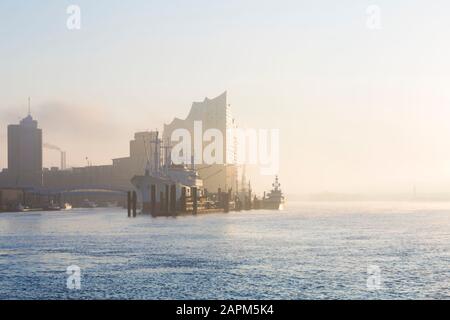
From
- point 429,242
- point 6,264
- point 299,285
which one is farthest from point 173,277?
point 429,242

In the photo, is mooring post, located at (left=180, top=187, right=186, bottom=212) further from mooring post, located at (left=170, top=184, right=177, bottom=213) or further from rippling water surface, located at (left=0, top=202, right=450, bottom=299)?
rippling water surface, located at (left=0, top=202, right=450, bottom=299)

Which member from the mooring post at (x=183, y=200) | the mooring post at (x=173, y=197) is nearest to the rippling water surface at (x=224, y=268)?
the mooring post at (x=173, y=197)

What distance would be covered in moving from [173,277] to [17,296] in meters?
11.5

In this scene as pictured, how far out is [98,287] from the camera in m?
40.2

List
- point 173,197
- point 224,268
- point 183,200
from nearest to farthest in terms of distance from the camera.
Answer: point 224,268
point 173,197
point 183,200

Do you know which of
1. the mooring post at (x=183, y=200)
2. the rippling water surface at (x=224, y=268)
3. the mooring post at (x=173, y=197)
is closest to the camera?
the rippling water surface at (x=224, y=268)

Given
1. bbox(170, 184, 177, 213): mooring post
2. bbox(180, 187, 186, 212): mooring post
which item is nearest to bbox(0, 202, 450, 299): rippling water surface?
bbox(170, 184, 177, 213): mooring post

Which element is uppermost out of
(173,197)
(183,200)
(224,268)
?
(173,197)

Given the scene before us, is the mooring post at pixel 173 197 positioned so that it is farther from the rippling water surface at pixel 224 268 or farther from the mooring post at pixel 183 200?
the rippling water surface at pixel 224 268

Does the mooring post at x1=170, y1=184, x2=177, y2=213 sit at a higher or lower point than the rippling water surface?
higher

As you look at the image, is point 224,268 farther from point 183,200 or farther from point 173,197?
point 183,200

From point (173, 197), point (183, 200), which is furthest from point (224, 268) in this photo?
point (183, 200)

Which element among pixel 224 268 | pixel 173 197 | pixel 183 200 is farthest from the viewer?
pixel 183 200
